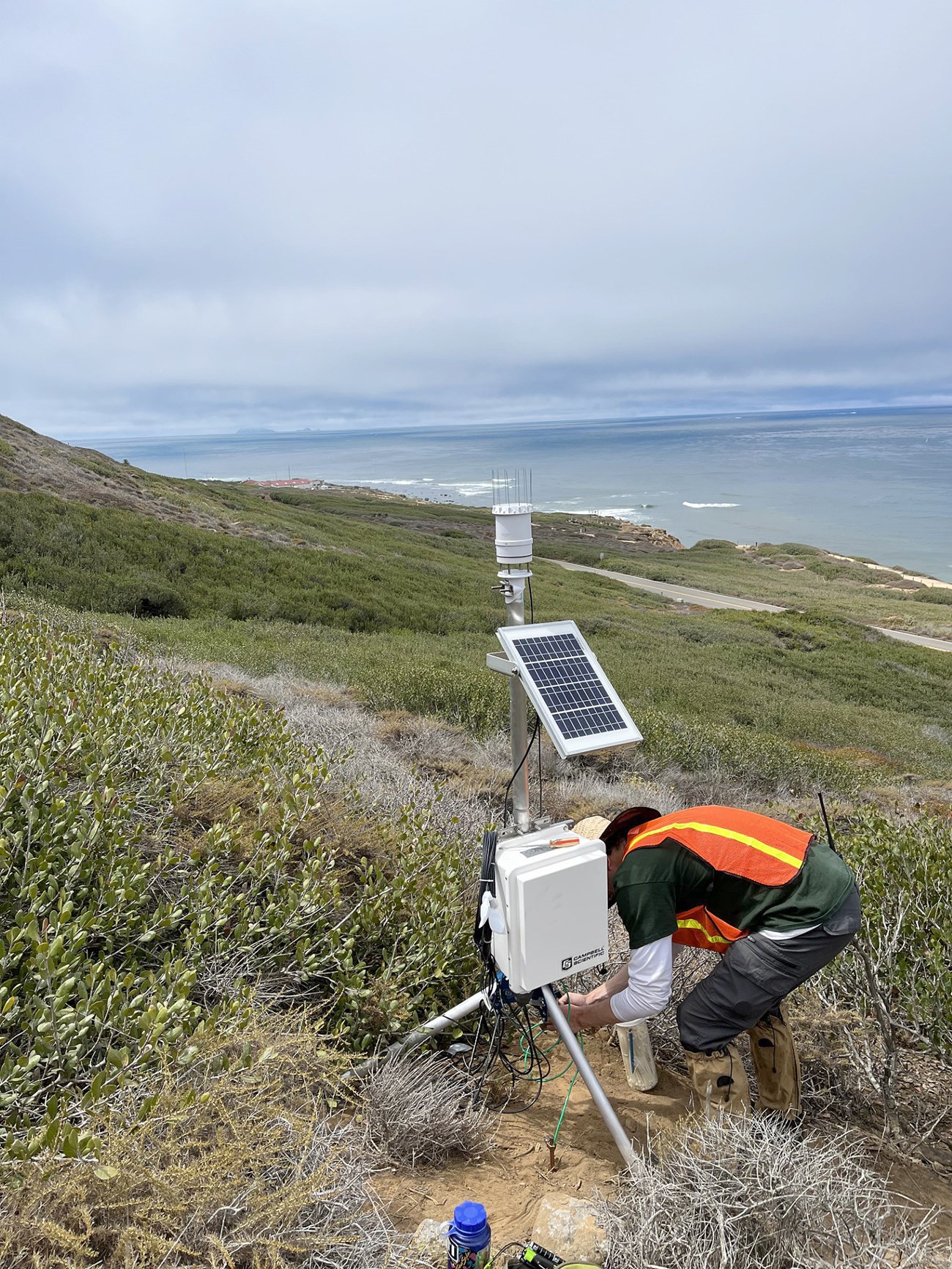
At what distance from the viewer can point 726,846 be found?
3023mm

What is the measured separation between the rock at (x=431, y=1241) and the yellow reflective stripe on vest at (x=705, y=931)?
149 centimetres

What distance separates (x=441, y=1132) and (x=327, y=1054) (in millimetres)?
645

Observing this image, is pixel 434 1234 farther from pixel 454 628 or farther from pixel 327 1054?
pixel 454 628

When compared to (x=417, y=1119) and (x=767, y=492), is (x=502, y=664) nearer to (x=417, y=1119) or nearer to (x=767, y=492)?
(x=417, y=1119)

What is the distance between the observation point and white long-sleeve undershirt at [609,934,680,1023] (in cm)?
288

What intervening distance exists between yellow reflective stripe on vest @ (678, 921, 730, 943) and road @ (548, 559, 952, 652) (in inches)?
1330

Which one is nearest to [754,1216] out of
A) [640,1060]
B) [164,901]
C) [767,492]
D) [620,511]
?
[640,1060]

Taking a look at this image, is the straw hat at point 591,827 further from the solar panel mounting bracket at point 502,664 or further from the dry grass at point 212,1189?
the dry grass at point 212,1189

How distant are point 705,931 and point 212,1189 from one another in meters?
2.12

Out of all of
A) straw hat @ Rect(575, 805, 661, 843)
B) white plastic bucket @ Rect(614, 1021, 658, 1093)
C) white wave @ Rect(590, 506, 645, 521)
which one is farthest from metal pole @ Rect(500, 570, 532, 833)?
white wave @ Rect(590, 506, 645, 521)

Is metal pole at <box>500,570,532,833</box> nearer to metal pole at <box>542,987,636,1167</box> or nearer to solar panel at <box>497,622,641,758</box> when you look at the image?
solar panel at <box>497,622,641,758</box>

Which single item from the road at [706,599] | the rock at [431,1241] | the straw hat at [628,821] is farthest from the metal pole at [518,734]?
the road at [706,599]

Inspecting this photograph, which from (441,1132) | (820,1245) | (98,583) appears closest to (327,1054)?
(441,1132)

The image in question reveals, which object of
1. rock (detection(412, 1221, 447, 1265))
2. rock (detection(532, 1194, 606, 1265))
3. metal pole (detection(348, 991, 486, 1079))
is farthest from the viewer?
metal pole (detection(348, 991, 486, 1079))
